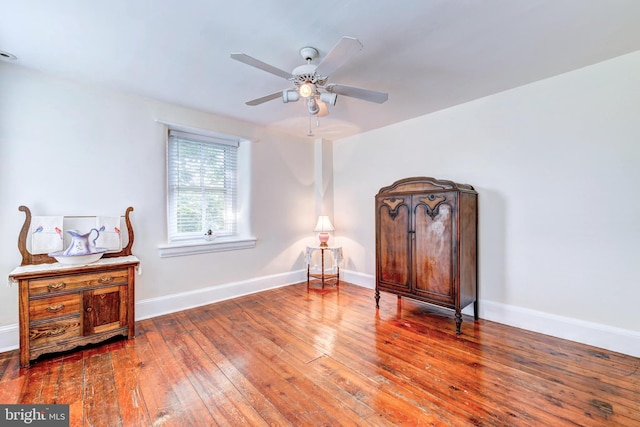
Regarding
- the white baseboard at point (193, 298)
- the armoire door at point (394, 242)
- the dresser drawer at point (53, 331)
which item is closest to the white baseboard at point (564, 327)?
the armoire door at point (394, 242)

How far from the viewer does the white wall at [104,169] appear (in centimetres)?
245

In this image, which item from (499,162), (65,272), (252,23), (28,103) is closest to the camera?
(252,23)

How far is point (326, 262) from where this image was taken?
4.91m

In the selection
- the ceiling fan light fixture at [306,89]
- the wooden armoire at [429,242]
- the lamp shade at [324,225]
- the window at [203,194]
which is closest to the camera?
the ceiling fan light fixture at [306,89]

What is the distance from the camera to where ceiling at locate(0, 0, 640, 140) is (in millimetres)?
1714

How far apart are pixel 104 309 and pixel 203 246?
1.23 m

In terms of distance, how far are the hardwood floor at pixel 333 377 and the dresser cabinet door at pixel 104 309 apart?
0.63 ft

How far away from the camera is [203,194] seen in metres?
3.77

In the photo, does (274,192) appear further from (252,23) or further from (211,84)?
(252,23)

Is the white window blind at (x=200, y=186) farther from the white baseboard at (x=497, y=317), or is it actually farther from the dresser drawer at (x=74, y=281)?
the dresser drawer at (x=74, y=281)

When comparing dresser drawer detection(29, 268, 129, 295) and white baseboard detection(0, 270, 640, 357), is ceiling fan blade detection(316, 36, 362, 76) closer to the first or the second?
dresser drawer detection(29, 268, 129, 295)

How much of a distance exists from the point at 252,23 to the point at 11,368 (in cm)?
317

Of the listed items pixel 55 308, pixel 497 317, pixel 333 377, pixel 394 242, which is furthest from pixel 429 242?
pixel 55 308

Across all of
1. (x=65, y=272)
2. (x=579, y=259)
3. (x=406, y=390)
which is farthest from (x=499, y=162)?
(x=65, y=272)
